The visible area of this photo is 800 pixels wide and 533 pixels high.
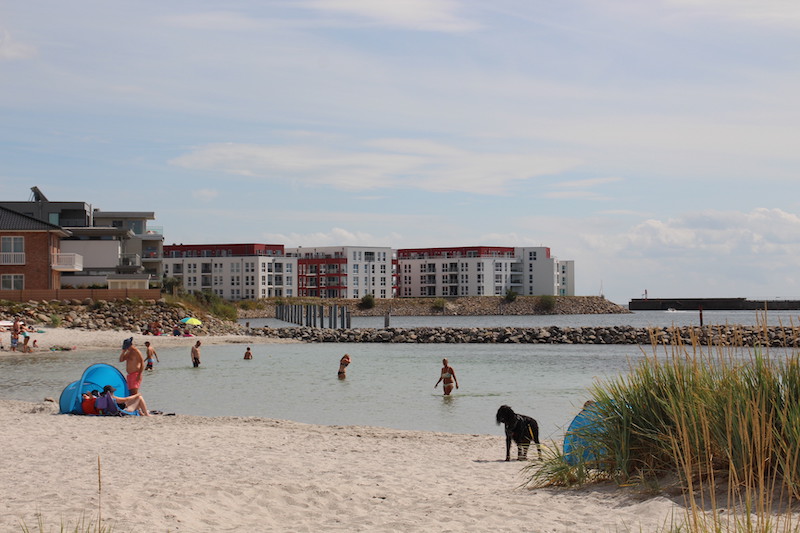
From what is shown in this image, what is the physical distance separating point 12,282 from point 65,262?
434 cm

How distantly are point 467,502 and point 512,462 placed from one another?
3481 millimetres

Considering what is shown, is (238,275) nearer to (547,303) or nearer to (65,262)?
(547,303)

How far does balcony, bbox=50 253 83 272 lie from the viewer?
5069cm

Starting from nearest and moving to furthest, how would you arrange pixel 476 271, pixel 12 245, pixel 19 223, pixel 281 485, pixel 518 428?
pixel 281 485 < pixel 518 428 < pixel 12 245 < pixel 19 223 < pixel 476 271

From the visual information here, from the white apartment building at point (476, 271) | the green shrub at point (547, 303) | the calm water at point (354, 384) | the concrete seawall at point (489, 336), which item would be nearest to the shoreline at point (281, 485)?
the calm water at point (354, 384)

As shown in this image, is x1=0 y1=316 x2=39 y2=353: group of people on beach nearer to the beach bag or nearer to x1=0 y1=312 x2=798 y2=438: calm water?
x1=0 y1=312 x2=798 y2=438: calm water

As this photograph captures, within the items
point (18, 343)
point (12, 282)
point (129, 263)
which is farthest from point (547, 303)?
point (18, 343)

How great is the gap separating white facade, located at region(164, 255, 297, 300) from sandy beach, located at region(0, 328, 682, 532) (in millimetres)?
108843

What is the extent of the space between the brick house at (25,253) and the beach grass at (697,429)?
47.1 meters

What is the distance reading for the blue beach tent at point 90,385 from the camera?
1541 cm

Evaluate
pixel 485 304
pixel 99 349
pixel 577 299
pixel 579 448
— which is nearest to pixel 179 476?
pixel 579 448

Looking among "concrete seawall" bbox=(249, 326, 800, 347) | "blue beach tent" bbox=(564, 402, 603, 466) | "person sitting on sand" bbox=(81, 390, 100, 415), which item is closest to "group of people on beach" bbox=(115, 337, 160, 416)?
"person sitting on sand" bbox=(81, 390, 100, 415)

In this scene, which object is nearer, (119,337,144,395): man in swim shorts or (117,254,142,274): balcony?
(119,337,144,395): man in swim shorts

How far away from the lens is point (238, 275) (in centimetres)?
12294
